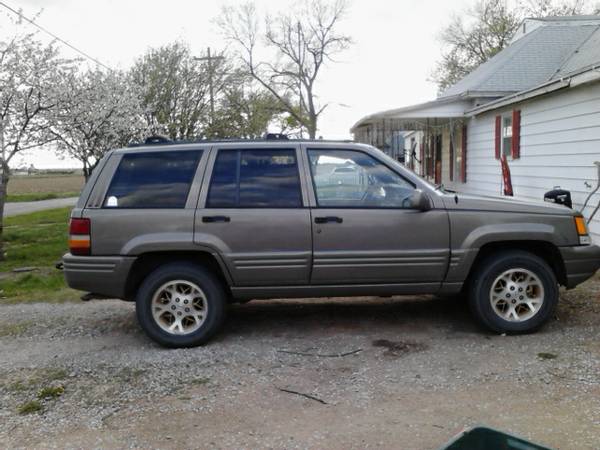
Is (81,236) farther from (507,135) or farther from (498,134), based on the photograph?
(498,134)

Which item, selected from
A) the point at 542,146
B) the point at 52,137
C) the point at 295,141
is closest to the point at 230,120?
the point at 52,137

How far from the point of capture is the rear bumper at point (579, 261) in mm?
5383

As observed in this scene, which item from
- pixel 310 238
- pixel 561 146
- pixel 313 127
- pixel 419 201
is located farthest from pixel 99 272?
A: pixel 313 127

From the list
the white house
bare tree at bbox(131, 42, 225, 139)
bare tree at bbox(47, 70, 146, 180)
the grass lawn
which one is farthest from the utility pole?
Answer: the grass lawn

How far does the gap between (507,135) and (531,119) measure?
1.64m

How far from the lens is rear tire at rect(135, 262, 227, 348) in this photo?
17.0 feet

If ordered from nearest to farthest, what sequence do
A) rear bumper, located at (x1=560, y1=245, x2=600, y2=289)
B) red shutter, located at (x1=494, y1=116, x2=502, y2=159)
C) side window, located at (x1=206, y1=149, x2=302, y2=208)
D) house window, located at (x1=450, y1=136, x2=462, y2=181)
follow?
side window, located at (x1=206, y1=149, x2=302, y2=208) → rear bumper, located at (x1=560, y1=245, x2=600, y2=289) → red shutter, located at (x1=494, y1=116, x2=502, y2=159) → house window, located at (x1=450, y1=136, x2=462, y2=181)

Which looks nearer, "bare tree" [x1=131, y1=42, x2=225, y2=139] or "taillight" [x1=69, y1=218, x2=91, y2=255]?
"taillight" [x1=69, y1=218, x2=91, y2=255]

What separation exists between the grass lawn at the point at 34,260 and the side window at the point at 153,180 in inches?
110

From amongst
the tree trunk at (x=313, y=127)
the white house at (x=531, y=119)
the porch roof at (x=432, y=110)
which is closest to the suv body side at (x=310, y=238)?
the white house at (x=531, y=119)

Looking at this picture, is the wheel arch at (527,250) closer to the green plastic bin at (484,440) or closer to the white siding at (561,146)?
the green plastic bin at (484,440)

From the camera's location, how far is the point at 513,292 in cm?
536

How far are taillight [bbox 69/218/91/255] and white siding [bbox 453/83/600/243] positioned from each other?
279 inches

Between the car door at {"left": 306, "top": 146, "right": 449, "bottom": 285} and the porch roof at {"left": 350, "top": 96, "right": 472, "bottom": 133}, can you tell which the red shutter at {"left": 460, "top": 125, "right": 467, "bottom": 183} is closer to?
the porch roof at {"left": 350, "top": 96, "right": 472, "bottom": 133}
